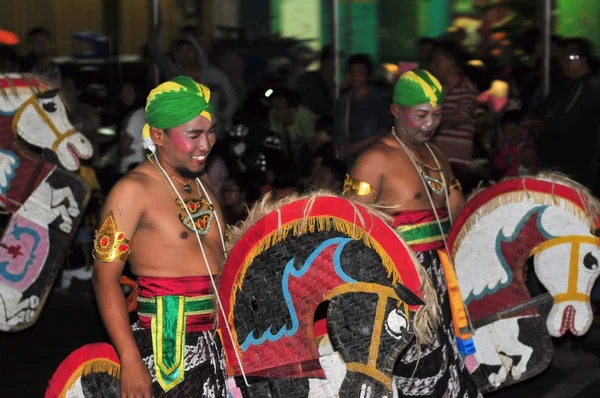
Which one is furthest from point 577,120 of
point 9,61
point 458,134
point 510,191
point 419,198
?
point 9,61

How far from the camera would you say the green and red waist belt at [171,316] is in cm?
410

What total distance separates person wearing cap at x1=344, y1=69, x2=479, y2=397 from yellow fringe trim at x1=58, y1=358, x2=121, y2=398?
5.14 feet

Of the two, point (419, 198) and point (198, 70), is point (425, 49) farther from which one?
point (419, 198)

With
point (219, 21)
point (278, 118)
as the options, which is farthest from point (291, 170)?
point (219, 21)

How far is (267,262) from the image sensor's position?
4.12m

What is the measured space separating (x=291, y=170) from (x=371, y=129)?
79 cm

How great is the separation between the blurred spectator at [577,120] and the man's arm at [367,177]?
3659mm

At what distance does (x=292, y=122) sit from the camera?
10297 mm

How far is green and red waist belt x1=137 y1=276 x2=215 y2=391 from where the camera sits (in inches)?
161

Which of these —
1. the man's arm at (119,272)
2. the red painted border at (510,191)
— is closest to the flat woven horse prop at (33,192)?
the red painted border at (510,191)

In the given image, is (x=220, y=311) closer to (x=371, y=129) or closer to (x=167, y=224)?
(x=167, y=224)

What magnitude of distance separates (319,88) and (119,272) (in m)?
6.88

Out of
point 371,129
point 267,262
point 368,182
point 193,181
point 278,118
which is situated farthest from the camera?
point 278,118

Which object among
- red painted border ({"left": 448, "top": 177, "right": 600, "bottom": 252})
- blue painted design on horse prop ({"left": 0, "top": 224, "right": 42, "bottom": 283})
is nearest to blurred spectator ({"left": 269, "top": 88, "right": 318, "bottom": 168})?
blue painted design on horse prop ({"left": 0, "top": 224, "right": 42, "bottom": 283})
